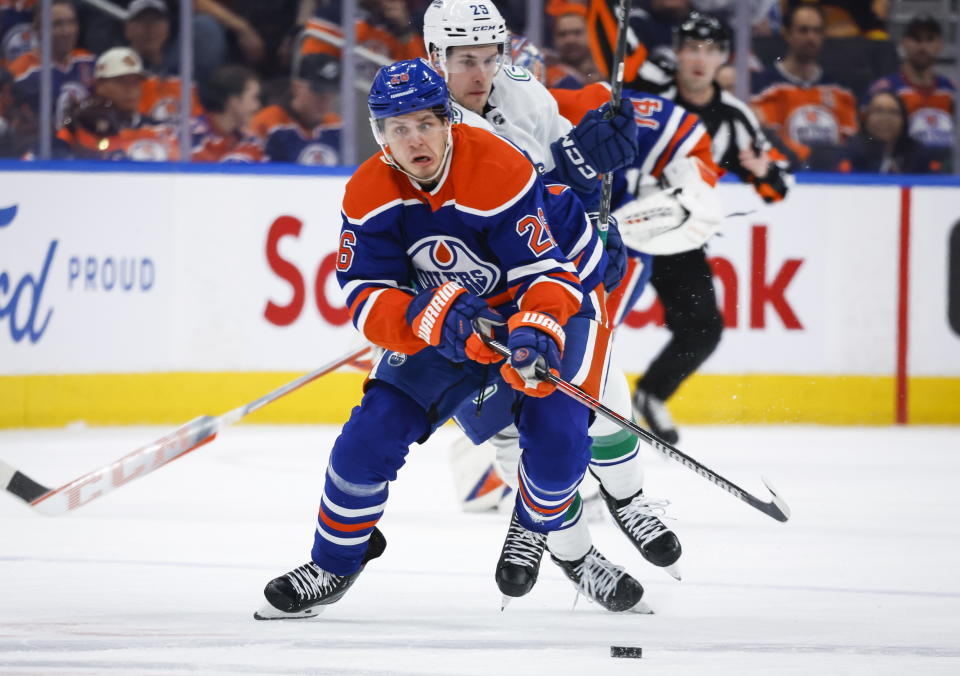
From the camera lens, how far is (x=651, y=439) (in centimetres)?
291

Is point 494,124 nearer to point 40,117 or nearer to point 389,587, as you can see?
point 389,587

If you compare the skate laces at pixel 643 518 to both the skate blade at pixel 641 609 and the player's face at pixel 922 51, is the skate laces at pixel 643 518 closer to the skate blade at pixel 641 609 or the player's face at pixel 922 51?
the skate blade at pixel 641 609

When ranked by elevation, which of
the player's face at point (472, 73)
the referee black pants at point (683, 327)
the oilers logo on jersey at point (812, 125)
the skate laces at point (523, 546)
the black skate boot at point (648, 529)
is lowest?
the referee black pants at point (683, 327)

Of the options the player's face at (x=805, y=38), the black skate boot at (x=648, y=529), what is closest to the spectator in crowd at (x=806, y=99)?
the player's face at (x=805, y=38)

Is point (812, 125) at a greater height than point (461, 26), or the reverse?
point (461, 26)

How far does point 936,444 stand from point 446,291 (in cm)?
345

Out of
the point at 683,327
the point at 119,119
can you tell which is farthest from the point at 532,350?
the point at 119,119

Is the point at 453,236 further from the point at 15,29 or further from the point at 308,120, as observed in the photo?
Answer: the point at 15,29

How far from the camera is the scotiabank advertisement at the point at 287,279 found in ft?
18.8

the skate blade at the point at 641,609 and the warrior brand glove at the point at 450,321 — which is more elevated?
the warrior brand glove at the point at 450,321

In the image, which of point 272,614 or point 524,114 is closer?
point 272,614

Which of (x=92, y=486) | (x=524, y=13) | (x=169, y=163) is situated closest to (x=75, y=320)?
(x=169, y=163)

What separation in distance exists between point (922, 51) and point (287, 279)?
268 centimetres

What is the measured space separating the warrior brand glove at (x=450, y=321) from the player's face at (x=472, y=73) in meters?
0.68
